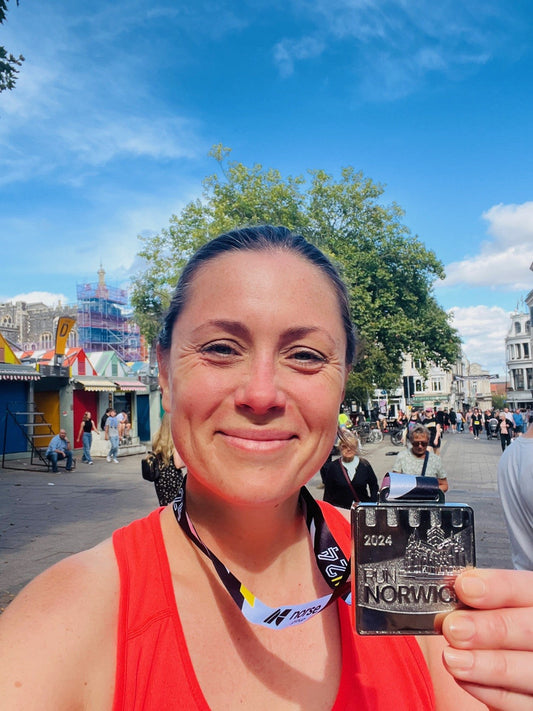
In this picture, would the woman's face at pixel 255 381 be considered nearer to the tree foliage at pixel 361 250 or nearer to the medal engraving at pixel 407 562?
the medal engraving at pixel 407 562

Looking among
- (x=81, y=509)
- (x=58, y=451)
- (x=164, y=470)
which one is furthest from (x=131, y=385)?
(x=164, y=470)

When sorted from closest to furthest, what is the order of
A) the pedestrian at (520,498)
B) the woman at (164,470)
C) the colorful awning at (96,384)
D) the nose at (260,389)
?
1. the nose at (260,389)
2. the pedestrian at (520,498)
3. the woman at (164,470)
4. the colorful awning at (96,384)

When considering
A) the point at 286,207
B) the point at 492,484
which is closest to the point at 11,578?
the point at 492,484

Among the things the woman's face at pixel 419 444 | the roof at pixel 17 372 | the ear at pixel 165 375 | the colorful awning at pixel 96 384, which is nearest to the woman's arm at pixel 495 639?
the ear at pixel 165 375

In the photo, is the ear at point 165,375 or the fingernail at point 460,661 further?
the ear at point 165,375

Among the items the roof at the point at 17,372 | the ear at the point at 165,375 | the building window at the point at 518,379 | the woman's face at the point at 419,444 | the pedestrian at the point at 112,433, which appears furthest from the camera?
the building window at the point at 518,379

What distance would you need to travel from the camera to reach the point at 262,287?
1.29 m

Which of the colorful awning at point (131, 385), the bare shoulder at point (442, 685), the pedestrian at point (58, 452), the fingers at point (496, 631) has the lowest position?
the pedestrian at point (58, 452)

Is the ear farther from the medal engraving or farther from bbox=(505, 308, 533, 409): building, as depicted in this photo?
bbox=(505, 308, 533, 409): building

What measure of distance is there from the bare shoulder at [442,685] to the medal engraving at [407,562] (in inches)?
17.6

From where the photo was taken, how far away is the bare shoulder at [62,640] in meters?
0.98

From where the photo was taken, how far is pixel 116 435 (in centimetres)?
1862

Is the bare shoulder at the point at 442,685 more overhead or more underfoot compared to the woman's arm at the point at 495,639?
more underfoot

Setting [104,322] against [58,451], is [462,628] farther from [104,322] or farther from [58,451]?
[104,322]
